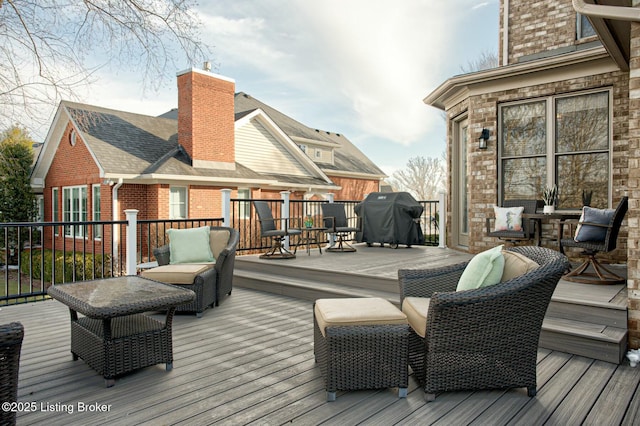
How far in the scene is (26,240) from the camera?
14.1 meters

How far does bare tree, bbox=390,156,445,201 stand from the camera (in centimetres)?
2694

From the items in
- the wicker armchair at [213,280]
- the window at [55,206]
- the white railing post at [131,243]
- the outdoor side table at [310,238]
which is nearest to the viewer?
the wicker armchair at [213,280]

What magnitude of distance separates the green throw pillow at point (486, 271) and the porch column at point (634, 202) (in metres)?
1.27

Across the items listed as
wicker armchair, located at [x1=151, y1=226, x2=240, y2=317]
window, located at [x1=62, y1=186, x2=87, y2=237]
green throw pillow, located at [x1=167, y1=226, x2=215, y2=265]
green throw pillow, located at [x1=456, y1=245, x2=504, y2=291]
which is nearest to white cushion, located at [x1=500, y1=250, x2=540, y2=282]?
green throw pillow, located at [x1=456, y1=245, x2=504, y2=291]

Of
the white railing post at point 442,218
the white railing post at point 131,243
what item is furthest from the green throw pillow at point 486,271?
the white railing post at point 442,218

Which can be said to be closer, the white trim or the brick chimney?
the white trim

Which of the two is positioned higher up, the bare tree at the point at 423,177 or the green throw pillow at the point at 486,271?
the bare tree at the point at 423,177

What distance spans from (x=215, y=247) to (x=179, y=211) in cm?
695

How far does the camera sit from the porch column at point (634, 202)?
3021 millimetres

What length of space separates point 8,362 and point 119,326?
122 cm

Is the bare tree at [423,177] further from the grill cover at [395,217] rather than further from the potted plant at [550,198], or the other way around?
the potted plant at [550,198]

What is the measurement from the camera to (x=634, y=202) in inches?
119

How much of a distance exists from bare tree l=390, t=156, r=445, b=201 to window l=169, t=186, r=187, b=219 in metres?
18.2

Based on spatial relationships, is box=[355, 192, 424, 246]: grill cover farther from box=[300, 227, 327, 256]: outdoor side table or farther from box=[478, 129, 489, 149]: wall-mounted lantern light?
box=[478, 129, 489, 149]: wall-mounted lantern light
